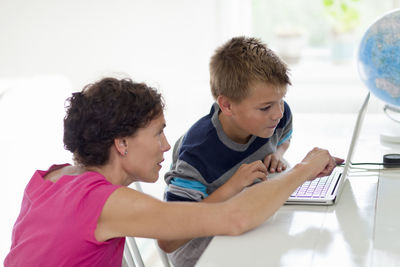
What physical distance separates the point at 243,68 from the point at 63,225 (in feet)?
2.21

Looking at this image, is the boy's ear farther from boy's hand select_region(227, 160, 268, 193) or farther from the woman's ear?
the woman's ear

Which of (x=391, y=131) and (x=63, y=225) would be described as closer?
(x=63, y=225)

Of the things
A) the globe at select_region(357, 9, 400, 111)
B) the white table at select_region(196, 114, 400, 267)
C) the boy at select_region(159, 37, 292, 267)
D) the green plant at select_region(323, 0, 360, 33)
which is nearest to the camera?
the white table at select_region(196, 114, 400, 267)

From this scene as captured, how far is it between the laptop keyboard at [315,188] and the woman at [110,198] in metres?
0.06

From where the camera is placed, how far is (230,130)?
1.53 m

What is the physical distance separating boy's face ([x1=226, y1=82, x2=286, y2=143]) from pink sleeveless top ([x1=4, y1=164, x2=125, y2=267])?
50 cm

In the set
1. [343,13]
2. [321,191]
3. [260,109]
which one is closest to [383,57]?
[260,109]

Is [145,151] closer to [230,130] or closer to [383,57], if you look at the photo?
[230,130]

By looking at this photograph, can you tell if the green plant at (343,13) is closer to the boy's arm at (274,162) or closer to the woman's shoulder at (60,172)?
the boy's arm at (274,162)

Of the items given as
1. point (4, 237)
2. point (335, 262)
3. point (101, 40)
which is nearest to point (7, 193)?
point (4, 237)

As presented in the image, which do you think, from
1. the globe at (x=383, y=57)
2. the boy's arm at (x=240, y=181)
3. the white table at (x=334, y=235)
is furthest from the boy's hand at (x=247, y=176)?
the globe at (x=383, y=57)

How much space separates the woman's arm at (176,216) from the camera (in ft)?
3.39

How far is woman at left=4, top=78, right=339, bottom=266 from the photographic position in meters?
1.04

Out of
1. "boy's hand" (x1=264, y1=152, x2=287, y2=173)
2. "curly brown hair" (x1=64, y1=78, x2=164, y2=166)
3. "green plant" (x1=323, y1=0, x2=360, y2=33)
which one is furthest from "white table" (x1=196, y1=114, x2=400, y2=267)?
"green plant" (x1=323, y1=0, x2=360, y2=33)
